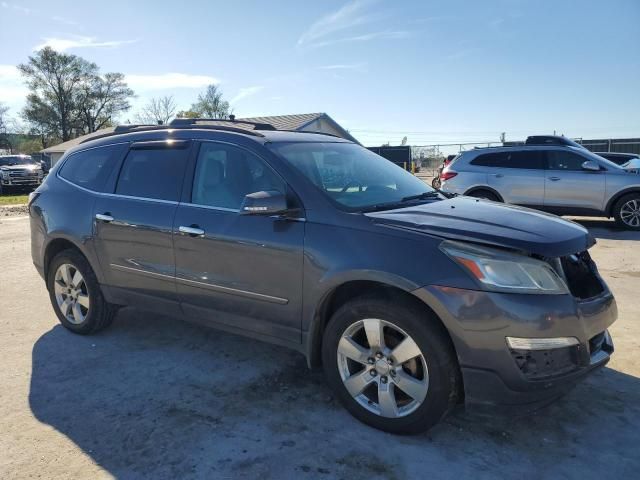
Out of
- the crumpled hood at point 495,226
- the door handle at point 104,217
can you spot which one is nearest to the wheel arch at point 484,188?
the crumpled hood at point 495,226

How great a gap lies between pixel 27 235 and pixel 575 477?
11124mm

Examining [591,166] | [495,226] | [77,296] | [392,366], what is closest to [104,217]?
[77,296]

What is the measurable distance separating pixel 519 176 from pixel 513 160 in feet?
1.37

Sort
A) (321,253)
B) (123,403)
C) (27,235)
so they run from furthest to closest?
(27,235), (123,403), (321,253)

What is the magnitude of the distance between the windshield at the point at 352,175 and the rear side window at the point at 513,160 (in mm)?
7457

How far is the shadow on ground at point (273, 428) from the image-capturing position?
8.71 ft

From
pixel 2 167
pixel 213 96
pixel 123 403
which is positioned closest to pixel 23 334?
pixel 123 403

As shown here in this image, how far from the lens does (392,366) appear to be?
287cm

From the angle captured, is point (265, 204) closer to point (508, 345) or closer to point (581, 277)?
point (508, 345)

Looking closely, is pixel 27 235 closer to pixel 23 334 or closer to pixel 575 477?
pixel 23 334

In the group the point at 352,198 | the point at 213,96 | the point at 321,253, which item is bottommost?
the point at 321,253

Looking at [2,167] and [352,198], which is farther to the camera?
[2,167]

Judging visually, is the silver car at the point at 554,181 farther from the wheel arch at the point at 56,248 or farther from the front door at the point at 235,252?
the wheel arch at the point at 56,248

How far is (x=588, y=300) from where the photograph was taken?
9.25 ft
